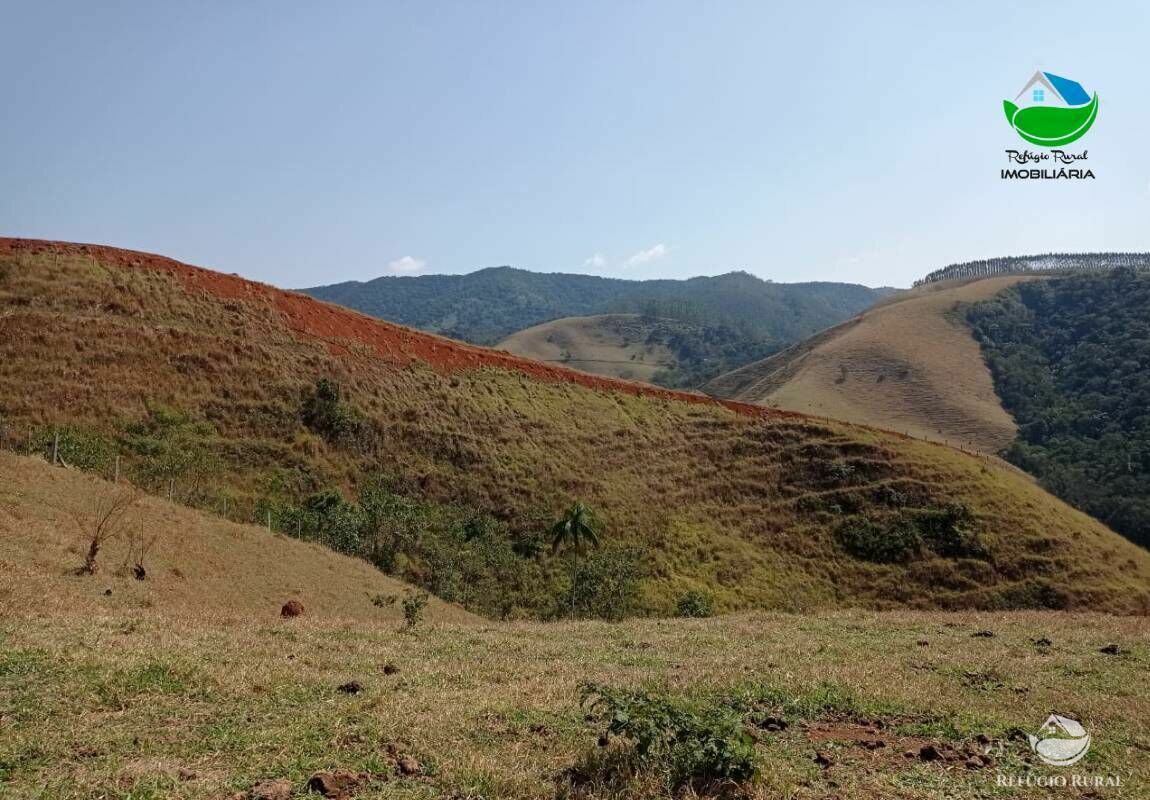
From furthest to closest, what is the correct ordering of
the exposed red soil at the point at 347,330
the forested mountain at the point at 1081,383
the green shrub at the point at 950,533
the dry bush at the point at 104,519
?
1. the forested mountain at the point at 1081,383
2. the exposed red soil at the point at 347,330
3. the green shrub at the point at 950,533
4. the dry bush at the point at 104,519

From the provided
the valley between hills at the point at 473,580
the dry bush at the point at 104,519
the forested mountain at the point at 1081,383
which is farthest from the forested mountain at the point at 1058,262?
the dry bush at the point at 104,519

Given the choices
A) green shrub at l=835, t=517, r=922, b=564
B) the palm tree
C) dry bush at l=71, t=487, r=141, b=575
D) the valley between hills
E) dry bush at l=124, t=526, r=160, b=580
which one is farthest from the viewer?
green shrub at l=835, t=517, r=922, b=564

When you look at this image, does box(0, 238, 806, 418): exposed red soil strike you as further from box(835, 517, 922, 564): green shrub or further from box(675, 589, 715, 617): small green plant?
box(675, 589, 715, 617): small green plant

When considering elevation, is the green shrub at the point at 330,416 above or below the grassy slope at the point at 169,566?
above

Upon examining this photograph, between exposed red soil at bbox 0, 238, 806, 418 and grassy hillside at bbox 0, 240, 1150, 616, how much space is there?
0.60ft

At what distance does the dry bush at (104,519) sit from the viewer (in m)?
17.5

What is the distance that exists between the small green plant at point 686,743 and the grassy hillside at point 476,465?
23613 mm

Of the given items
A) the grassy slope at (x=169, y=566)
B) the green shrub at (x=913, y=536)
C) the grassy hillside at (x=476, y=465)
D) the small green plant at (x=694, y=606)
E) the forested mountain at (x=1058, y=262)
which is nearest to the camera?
the grassy slope at (x=169, y=566)

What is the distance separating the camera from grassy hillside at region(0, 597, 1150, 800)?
621cm

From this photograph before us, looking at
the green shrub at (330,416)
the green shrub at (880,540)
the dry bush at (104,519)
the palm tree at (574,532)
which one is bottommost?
the green shrub at (880,540)

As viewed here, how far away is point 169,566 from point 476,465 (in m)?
21.3

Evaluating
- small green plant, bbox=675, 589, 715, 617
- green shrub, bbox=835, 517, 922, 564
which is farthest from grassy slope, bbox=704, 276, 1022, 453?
small green plant, bbox=675, 589, 715, 617

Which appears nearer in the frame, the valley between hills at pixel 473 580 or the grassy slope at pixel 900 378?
the valley between hills at pixel 473 580

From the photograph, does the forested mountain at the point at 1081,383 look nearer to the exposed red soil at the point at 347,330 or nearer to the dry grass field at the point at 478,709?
the exposed red soil at the point at 347,330
